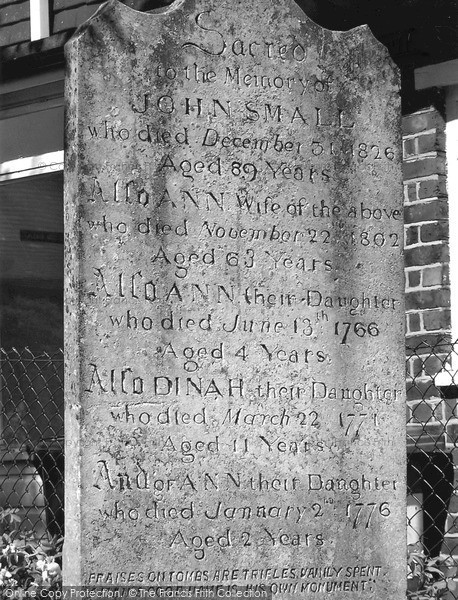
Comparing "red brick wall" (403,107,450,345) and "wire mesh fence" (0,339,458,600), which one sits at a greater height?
"red brick wall" (403,107,450,345)

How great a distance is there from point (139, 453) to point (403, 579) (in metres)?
1.21

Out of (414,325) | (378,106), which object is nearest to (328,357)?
(378,106)

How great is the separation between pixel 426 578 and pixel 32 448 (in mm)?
2420

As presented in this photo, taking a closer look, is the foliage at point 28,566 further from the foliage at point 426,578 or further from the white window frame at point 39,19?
the white window frame at point 39,19

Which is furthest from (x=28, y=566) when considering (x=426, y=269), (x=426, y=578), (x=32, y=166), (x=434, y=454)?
(x=32, y=166)

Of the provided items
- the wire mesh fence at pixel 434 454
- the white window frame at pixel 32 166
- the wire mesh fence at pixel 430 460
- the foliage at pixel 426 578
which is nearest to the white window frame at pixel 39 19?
the white window frame at pixel 32 166

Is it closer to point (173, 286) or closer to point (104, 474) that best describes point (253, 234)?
point (173, 286)

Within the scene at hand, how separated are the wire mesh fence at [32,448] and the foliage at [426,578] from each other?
6.03 feet

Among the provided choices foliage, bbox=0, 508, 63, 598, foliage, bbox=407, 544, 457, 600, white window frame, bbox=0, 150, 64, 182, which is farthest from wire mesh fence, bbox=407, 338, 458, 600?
white window frame, bbox=0, 150, 64, 182

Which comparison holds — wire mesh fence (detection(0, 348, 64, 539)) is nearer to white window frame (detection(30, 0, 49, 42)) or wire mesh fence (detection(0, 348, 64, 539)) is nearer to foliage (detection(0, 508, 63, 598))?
foliage (detection(0, 508, 63, 598))

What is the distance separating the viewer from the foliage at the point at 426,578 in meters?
5.59

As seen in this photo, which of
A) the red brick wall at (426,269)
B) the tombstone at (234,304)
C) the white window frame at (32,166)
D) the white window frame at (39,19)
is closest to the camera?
the tombstone at (234,304)

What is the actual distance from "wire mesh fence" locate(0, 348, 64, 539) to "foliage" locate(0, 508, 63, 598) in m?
0.24

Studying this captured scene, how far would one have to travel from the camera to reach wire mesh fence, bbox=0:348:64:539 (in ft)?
21.8
